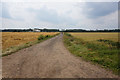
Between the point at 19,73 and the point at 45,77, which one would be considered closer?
the point at 45,77

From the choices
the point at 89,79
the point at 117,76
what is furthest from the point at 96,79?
the point at 117,76

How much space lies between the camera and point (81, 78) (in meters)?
3.98

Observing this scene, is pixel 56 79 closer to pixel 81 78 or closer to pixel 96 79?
pixel 81 78

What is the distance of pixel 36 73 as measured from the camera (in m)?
4.41

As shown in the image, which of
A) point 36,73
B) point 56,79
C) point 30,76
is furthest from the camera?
point 36,73

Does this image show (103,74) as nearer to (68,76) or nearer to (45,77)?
(68,76)

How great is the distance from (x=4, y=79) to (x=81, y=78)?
396cm

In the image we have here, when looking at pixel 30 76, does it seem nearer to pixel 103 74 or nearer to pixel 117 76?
pixel 103 74

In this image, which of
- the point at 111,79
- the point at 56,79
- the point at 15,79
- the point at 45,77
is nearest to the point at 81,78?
the point at 56,79

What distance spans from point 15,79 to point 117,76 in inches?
216

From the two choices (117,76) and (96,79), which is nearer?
(96,79)

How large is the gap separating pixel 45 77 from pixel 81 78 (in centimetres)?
188

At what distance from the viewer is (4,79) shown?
3.91 m

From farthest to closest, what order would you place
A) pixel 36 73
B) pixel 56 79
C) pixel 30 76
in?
1. pixel 36 73
2. pixel 30 76
3. pixel 56 79
